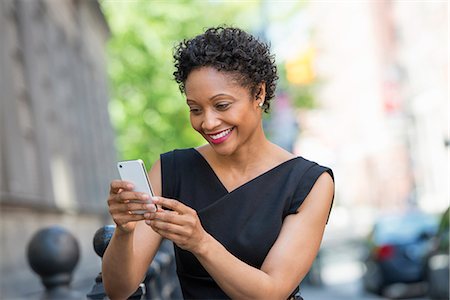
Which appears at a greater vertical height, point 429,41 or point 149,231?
point 429,41

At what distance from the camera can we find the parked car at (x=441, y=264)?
12992mm

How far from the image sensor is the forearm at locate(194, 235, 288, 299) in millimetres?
2717

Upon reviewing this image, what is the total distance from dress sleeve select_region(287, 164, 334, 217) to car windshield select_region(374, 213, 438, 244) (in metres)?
15.3

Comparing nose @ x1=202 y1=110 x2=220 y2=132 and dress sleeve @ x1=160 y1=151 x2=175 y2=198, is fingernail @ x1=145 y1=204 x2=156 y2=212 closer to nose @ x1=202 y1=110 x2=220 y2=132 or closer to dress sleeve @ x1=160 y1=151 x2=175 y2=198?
nose @ x1=202 y1=110 x2=220 y2=132

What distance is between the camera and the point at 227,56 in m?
3.04

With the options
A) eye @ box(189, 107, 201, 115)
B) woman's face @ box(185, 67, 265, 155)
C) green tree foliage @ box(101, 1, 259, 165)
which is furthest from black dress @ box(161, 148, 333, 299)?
green tree foliage @ box(101, 1, 259, 165)

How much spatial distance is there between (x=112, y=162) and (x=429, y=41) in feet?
42.3

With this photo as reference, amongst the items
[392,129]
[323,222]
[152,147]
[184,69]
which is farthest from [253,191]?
[392,129]

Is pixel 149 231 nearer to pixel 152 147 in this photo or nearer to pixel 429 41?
pixel 152 147

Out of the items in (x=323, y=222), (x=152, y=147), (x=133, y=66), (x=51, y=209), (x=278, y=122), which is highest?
(x=133, y=66)

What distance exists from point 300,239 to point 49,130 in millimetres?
15294

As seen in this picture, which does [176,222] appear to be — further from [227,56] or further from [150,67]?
[150,67]

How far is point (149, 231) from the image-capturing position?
3094mm

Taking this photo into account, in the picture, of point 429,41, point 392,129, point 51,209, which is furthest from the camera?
point 392,129
